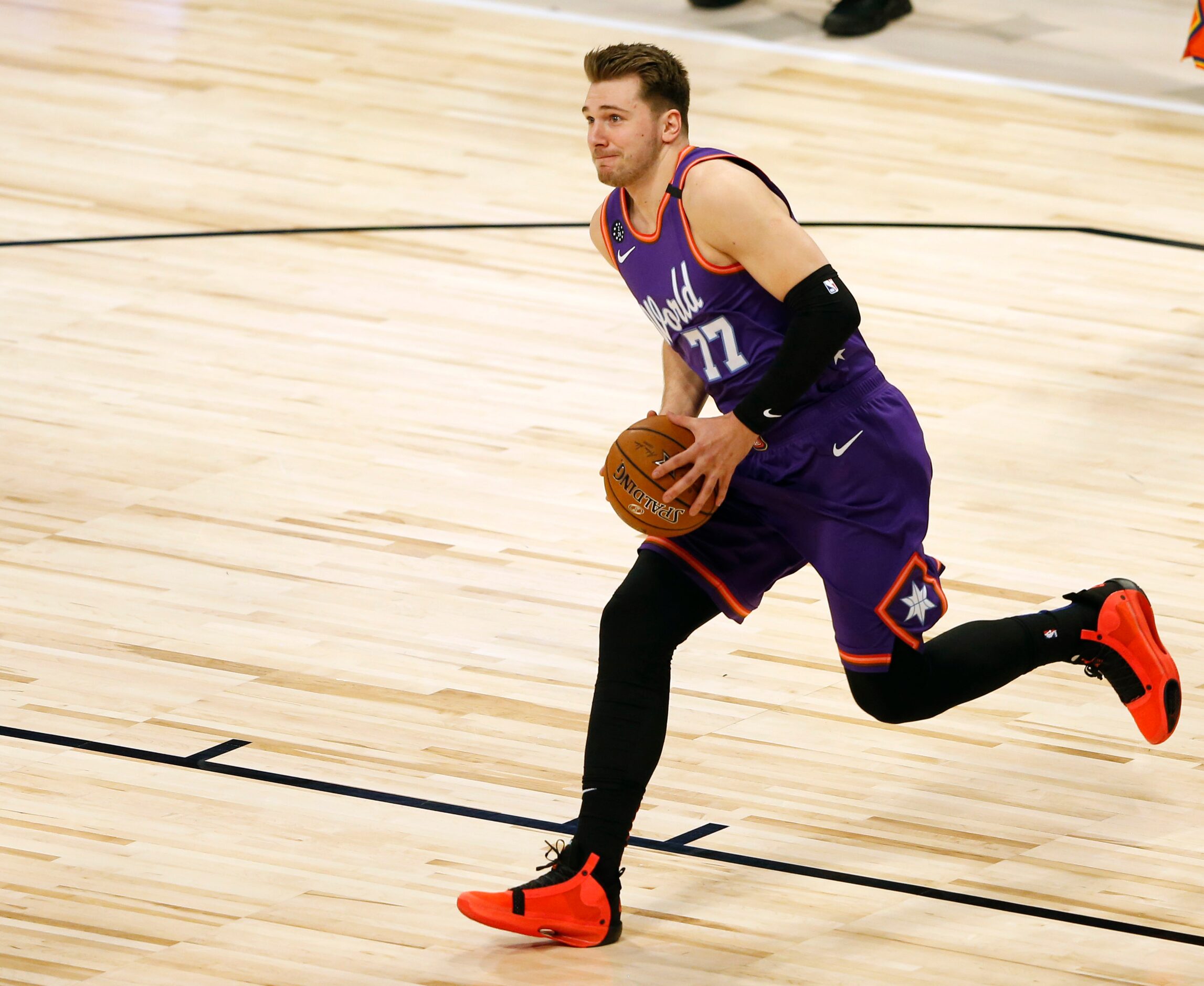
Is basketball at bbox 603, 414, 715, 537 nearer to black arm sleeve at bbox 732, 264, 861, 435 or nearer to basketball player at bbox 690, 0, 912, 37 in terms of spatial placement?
black arm sleeve at bbox 732, 264, 861, 435

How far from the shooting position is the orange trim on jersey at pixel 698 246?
3527 mm

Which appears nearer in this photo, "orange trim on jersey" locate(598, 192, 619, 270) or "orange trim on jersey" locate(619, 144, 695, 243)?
"orange trim on jersey" locate(619, 144, 695, 243)

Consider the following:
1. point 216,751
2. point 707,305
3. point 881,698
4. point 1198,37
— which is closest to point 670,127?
point 707,305

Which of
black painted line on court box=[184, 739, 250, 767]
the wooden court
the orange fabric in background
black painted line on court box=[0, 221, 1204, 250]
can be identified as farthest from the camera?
the orange fabric in background

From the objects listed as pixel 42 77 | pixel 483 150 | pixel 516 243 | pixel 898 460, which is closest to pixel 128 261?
pixel 516 243

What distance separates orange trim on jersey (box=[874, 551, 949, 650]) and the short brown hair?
0.86 m

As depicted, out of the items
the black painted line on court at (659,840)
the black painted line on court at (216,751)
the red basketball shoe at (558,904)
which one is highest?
the red basketball shoe at (558,904)

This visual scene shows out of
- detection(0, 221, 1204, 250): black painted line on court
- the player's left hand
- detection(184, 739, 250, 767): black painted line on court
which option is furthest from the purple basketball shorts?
detection(0, 221, 1204, 250): black painted line on court

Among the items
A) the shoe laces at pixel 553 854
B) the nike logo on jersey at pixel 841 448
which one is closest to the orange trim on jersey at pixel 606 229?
the nike logo on jersey at pixel 841 448

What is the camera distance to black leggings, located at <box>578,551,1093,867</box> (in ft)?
11.5

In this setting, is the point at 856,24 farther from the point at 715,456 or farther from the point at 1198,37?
the point at 715,456

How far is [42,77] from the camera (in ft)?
30.6

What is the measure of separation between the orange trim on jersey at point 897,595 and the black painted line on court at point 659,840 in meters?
0.45

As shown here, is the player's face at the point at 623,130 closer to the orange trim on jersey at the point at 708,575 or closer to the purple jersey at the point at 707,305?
the purple jersey at the point at 707,305
